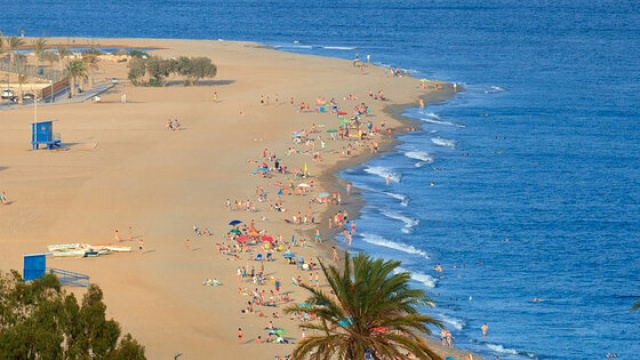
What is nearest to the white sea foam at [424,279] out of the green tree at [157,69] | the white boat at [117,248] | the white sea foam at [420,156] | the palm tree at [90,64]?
the white boat at [117,248]

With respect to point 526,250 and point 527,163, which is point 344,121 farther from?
point 526,250

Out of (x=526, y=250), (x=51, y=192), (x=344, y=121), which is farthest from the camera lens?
(x=344, y=121)

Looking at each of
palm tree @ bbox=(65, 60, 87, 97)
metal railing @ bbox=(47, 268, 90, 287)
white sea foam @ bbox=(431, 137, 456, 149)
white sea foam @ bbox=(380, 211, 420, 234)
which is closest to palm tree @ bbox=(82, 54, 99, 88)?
palm tree @ bbox=(65, 60, 87, 97)

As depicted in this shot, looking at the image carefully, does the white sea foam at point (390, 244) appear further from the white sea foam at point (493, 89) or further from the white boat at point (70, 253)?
the white sea foam at point (493, 89)

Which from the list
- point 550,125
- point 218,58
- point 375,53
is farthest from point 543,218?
point 375,53

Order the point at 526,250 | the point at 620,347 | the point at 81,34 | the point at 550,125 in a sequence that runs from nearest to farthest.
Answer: the point at 620,347 < the point at 526,250 < the point at 550,125 < the point at 81,34

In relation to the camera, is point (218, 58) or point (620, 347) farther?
point (218, 58)

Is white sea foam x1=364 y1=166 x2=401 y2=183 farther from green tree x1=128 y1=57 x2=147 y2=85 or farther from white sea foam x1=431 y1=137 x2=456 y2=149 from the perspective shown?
green tree x1=128 y1=57 x2=147 y2=85

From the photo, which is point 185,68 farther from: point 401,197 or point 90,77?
point 401,197
